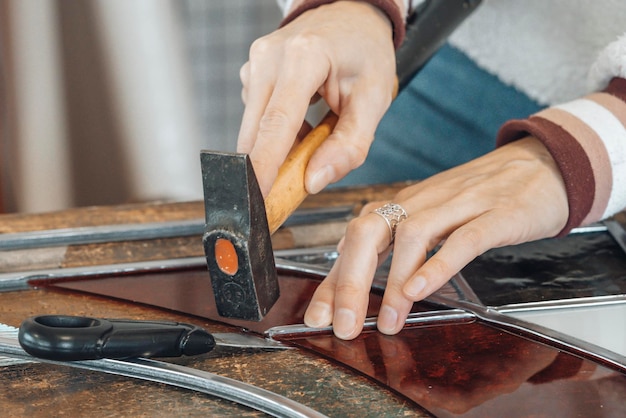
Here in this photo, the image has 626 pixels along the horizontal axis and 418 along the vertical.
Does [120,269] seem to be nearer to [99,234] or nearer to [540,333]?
[99,234]

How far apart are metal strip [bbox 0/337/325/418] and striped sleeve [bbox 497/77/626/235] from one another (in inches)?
14.0

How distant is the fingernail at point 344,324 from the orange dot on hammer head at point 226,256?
0.11 metres

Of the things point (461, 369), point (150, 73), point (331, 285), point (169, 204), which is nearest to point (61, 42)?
point (150, 73)

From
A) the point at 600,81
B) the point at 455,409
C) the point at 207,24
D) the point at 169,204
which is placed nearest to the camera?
the point at 455,409

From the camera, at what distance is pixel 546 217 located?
0.71 m

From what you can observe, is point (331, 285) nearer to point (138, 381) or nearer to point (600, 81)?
point (138, 381)

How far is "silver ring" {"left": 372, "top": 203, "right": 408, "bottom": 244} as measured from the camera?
27.1 inches

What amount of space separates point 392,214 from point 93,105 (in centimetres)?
94

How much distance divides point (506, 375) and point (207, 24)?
6.51 feet

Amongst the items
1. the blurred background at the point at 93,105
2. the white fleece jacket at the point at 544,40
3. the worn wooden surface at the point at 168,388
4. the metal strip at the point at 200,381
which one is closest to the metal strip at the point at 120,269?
the worn wooden surface at the point at 168,388

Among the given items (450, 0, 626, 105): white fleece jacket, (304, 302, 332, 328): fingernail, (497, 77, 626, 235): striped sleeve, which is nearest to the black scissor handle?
(304, 302, 332, 328): fingernail

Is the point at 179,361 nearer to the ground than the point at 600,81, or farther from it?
nearer to the ground

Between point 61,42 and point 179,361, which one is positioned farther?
point 61,42

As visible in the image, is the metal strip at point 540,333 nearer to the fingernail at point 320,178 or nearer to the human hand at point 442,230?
the human hand at point 442,230
